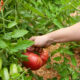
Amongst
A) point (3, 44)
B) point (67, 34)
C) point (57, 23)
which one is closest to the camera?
point (3, 44)

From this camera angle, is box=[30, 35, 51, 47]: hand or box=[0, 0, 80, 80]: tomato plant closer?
box=[0, 0, 80, 80]: tomato plant

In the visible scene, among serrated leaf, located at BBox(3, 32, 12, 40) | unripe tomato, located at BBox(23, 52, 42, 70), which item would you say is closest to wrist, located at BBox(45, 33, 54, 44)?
unripe tomato, located at BBox(23, 52, 42, 70)

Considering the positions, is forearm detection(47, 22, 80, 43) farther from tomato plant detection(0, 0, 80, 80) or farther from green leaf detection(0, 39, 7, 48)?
green leaf detection(0, 39, 7, 48)

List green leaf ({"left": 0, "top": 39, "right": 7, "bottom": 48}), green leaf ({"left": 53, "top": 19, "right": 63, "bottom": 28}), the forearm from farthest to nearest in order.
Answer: green leaf ({"left": 53, "top": 19, "right": 63, "bottom": 28}), the forearm, green leaf ({"left": 0, "top": 39, "right": 7, "bottom": 48})

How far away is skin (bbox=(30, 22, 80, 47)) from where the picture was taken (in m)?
1.18

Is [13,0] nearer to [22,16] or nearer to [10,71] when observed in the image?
[22,16]

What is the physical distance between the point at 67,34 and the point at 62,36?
0.04 metres

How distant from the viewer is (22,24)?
129 centimetres

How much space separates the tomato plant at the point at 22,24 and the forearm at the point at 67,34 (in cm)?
9

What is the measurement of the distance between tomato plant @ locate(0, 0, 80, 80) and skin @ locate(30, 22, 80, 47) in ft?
0.28

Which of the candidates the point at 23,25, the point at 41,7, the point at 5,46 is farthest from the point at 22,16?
the point at 5,46

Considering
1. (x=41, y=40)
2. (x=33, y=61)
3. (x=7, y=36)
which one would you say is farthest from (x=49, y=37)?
(x=7, y=36)

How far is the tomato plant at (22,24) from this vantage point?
106 centimetres

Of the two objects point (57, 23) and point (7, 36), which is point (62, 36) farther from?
point (7, 36)
